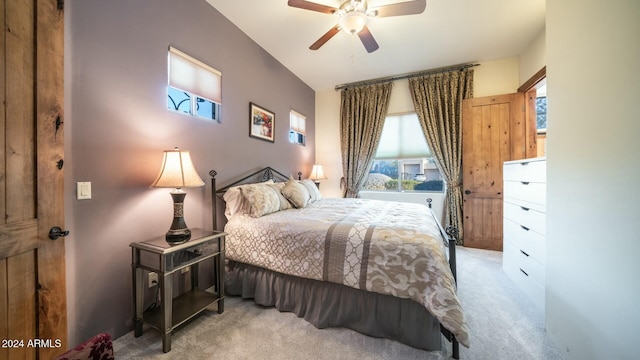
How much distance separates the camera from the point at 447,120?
363 centimetres

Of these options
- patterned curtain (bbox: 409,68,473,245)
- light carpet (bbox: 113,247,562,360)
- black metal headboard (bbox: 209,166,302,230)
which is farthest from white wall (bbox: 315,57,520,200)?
light carpet (bbox: 113,247,562,360)

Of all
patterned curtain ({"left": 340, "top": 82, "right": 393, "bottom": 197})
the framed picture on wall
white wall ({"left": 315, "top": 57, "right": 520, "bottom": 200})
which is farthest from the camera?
patterned curtain ({"left": 340, "top": 82, "right": 393, "bottom": 197})

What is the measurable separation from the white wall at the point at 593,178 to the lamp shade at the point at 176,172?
241cm

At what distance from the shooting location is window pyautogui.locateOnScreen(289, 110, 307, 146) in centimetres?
392

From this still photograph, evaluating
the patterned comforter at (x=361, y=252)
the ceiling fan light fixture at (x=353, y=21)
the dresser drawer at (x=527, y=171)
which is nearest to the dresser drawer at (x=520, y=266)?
the dresser drawer at (x=527, y=171)

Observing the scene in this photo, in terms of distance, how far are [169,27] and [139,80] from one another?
0.63 meters

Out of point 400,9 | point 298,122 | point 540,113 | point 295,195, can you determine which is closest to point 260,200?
point 295,195

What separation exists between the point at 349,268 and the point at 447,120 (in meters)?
3.30

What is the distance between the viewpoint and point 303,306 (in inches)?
70.1

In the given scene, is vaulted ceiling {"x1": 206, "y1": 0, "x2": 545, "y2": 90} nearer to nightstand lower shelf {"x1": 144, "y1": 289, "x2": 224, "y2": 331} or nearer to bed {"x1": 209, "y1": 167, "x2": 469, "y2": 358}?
bed {"x1": 209, "y1": 167, "x2": 469, "y2": 358}

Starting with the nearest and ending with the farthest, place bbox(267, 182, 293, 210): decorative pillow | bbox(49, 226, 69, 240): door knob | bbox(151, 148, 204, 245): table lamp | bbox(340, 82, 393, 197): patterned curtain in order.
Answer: bbox(49, 226, 69, 240): door knob → bbox(151, 148, 204, 245): table lamp → bbox(267, 182, 293, 210): decorative pillow → bbox(340, 82, 393, 197): patterned curtain

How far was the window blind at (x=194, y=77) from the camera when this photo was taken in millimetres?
1946

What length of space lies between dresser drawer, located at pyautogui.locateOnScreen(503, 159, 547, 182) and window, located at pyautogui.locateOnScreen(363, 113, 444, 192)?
1485mm

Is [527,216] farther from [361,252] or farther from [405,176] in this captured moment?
[405,176]
